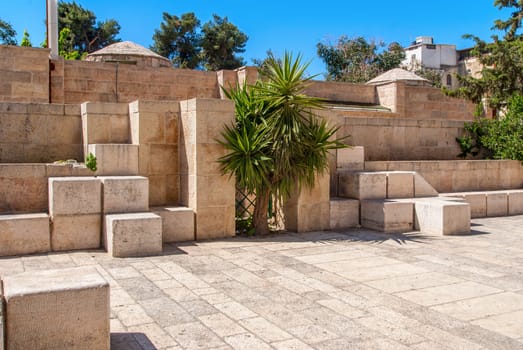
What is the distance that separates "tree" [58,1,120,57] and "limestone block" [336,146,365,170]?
33.4 meters

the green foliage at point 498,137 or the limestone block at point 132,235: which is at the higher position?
the green foliage at point 498,137

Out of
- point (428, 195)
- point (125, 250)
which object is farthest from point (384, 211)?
point (125, 250)

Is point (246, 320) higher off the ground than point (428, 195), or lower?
lower

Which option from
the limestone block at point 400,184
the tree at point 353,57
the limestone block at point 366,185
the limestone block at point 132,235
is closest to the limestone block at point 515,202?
the limestone block at point 400,184

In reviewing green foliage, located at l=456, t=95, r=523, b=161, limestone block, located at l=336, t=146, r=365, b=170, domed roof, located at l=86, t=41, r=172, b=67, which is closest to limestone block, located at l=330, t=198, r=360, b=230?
limestone block, located at l=336, t=146, r=365, b=170

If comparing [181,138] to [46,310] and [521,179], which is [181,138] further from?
[521,179]

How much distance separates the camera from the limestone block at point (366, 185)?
29.7 feet

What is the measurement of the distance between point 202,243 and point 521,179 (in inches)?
327

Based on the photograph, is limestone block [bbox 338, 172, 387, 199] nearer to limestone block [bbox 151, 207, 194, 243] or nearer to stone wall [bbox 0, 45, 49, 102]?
limestone block [bbox 151, 207, 194, 243]

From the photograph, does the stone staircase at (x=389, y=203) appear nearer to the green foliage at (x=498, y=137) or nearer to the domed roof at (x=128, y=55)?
the green foliage at (x=498, y=137)

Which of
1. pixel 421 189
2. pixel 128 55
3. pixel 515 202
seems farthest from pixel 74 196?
pixel 128 55

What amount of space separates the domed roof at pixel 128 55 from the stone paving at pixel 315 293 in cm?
1249

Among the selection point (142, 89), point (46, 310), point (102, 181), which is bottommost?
point (46, 310)

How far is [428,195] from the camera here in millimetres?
9539
